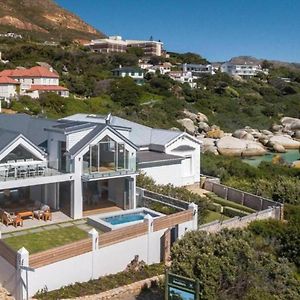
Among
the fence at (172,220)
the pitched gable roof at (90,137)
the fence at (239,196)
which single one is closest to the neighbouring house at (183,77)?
the fence at (239,196)

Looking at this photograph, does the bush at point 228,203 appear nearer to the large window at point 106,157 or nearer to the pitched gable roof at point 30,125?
the large window at point 106,157

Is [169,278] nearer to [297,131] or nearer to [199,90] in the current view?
[297,131]

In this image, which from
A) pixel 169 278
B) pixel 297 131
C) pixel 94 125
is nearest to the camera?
pixel 169 278

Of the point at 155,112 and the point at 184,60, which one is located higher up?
the point at 184,60

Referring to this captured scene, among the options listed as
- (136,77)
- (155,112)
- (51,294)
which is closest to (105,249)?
(51,294)

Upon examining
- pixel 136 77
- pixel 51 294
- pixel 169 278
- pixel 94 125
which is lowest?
pixel 51 294

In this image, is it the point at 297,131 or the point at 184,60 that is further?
the point at 184,60
